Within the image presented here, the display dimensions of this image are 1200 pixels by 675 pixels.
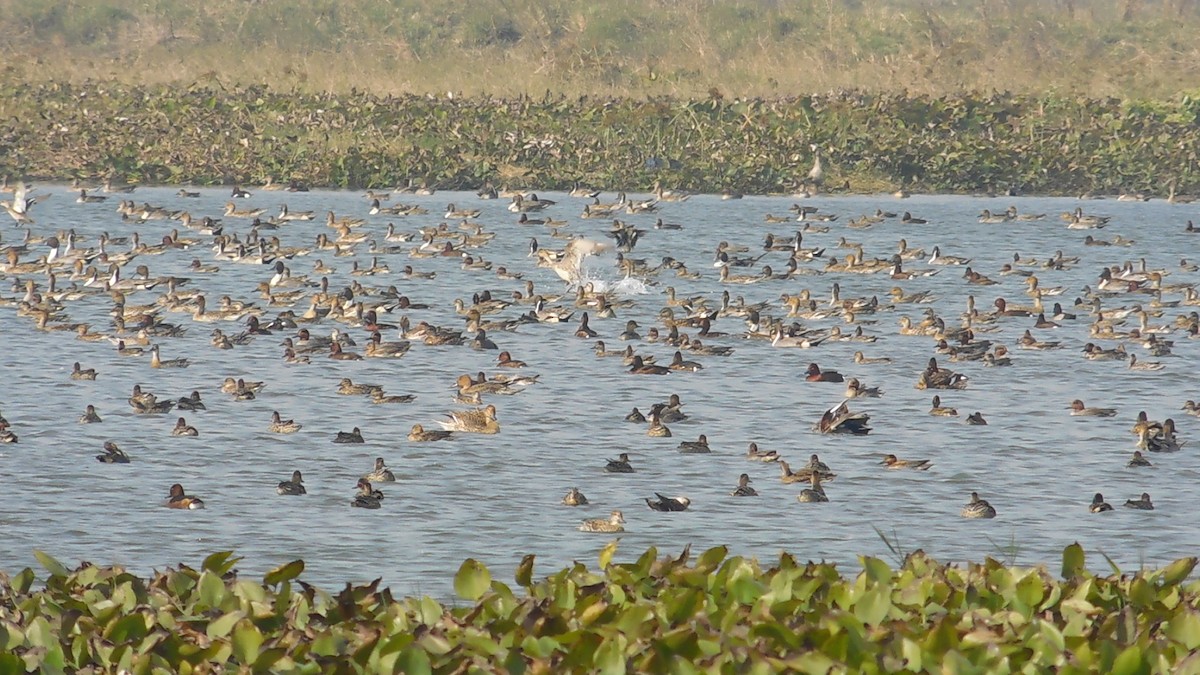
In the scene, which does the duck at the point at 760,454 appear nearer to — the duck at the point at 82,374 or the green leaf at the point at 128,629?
the duck at the point at 82,374

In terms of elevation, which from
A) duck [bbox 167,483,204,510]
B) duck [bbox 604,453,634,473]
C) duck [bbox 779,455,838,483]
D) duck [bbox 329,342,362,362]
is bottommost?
duck [bbox 329,342,362,362]

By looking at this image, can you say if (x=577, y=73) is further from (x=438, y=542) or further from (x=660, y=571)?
(x=660, y=571)

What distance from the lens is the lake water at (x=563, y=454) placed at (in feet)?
51.0

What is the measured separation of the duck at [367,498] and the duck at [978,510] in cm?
496

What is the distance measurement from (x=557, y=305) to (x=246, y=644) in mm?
24187

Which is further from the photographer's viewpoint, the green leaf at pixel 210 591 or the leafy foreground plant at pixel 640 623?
the green leaf at pixel 210 591

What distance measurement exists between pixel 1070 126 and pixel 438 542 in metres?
37.1

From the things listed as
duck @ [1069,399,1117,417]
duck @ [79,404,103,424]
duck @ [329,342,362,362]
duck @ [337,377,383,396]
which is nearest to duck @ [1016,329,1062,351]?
duck @ [1069,399,1117,417]

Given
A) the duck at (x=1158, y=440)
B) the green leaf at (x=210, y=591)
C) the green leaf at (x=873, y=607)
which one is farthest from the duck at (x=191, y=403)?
the green leaf at (x=873, y=607)

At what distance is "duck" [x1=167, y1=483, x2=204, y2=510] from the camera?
16609 mm

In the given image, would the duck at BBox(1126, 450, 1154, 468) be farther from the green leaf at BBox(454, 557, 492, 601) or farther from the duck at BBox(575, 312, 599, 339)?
the green leaf at BBox(454, 557, 492, 601)

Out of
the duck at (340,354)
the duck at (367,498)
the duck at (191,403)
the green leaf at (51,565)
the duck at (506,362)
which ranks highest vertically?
the green leaf at (51,565)

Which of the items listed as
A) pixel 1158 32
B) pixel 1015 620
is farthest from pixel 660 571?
pixel 1158 32

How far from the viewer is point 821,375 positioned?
81.3 ft
